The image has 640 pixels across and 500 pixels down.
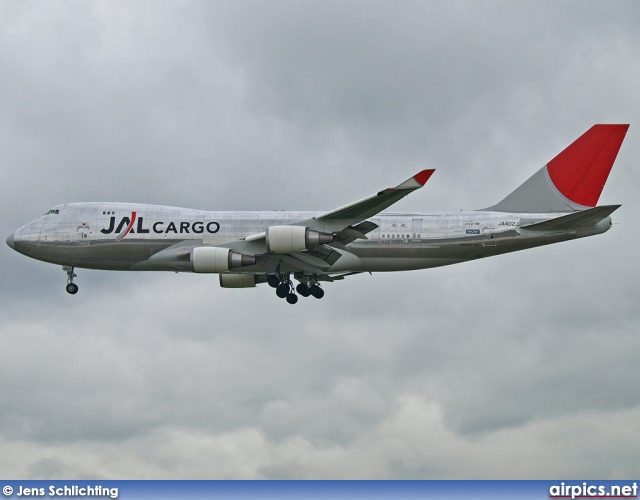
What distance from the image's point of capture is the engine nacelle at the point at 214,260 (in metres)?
52.4

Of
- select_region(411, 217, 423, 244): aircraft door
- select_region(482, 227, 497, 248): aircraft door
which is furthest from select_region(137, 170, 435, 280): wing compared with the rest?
select_region(482, 227, 497, 248): aircraft door

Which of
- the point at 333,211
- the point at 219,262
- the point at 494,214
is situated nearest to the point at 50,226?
the point at 219,262

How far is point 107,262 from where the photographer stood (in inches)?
2217

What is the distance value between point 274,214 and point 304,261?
3541mm

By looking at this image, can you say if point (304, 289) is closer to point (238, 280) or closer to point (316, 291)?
point (316, 291)

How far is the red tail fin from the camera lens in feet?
187

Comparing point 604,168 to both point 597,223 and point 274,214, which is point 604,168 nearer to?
point 597,223

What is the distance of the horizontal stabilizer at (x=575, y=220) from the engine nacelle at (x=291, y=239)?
10908 millimetres

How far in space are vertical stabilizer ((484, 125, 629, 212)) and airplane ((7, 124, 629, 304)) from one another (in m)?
0.06

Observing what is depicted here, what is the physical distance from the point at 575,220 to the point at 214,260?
18213mm

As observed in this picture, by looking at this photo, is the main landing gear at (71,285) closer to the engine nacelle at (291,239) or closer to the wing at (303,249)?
the wing at (303,249)

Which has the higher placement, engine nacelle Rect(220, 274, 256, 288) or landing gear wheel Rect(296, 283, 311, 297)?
engine nacelle Rect(220, 274, 256, 288)

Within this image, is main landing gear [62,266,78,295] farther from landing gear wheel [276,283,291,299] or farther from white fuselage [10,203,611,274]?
landing gear wheel [276,283,291,299]

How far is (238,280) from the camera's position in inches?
2308
